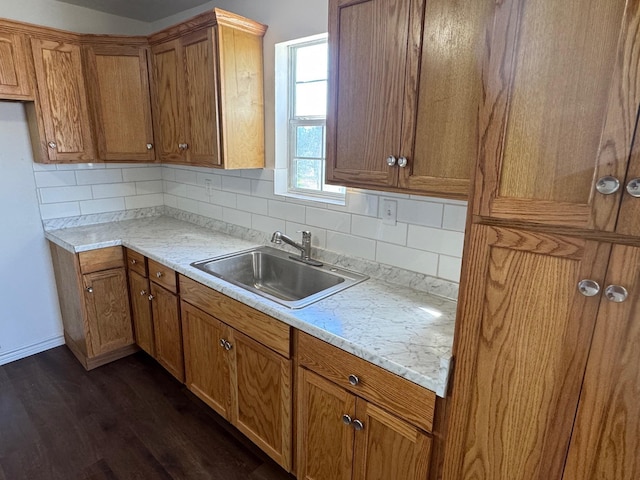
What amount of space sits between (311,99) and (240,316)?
1261 mm

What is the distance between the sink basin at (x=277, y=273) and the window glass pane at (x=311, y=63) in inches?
39.9

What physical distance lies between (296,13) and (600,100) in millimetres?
1649

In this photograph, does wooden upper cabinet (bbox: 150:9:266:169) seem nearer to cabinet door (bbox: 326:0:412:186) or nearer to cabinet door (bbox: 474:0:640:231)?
cabinet door (bbox: 326:0:412:186)

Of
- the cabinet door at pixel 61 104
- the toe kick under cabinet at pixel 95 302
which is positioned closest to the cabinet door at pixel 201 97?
the cabinet door at pixel 61 104

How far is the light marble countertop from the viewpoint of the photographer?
1.15 m

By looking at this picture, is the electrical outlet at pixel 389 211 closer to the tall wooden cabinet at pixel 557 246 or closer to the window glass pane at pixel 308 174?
the window glass pane at pixel 308 174

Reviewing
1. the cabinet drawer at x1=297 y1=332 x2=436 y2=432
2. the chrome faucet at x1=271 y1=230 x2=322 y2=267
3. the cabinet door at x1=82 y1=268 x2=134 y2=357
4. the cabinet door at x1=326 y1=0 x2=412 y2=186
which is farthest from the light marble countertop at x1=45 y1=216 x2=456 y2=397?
the cabinet door at x1=326 y1=0 x2=412 y2=186

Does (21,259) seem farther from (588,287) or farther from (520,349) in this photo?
(588,287)

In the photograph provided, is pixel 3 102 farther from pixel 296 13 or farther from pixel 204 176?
pixel 296 13

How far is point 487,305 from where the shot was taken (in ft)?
3.02

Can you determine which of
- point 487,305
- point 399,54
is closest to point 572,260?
point 487,305

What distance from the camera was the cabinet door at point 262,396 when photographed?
62.5 inches

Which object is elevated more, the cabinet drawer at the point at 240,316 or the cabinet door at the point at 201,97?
the cabinet door at the point at 201,97

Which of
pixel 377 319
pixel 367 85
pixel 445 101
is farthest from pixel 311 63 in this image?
pixel 377 319
